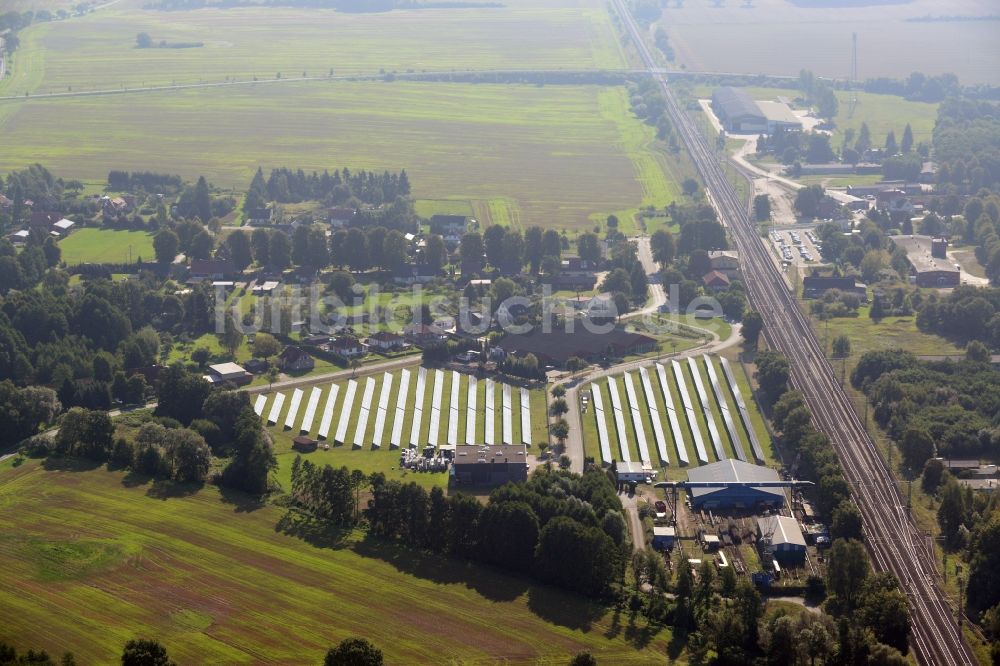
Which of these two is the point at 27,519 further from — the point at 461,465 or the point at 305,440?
the point at 461,465

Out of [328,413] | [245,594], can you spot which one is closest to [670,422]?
[328,413]

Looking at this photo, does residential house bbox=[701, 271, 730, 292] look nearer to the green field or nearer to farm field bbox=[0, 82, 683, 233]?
farm field bbox=[0, 82, 683, 233]

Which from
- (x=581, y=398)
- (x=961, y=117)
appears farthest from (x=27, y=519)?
(x=961, y=117)

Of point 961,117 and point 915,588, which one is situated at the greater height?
point 961,117

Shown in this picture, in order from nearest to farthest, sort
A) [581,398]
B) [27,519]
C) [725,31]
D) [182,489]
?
[27,519], [182,489], [581,398], [725,31]

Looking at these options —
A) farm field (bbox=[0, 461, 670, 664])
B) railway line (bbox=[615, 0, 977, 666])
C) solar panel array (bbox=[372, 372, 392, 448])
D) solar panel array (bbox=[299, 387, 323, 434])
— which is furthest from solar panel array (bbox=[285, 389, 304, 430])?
railway line (bbox=[615, 0, 977, 666])

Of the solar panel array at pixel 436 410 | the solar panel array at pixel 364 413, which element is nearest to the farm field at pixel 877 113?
the solar panel array at pixel 436 410
